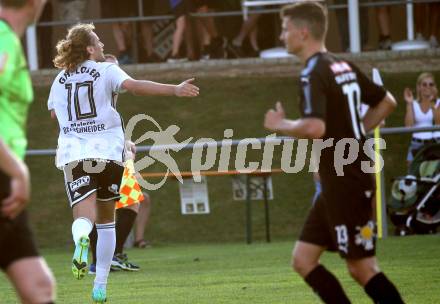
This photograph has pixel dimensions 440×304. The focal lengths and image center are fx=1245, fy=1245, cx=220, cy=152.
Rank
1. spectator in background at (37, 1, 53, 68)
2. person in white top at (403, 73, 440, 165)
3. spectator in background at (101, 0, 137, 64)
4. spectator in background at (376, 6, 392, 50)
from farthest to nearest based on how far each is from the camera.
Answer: spectator in background at (37, 1, 53, 68), spectator in background at (101, 0, 137, 64), spectator in background at (376, 6, 392, 50), person in white top at (403, 73, 440, 165)

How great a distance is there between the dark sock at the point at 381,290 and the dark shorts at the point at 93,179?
3.39m

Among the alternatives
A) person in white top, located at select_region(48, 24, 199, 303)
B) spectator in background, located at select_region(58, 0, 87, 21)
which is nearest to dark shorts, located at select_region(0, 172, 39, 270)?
person in white top, located at select_region(48, 24, 199, 303)

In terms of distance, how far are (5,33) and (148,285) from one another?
5.49 metres

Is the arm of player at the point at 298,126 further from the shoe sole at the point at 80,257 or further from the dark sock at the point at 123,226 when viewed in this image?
the dark sock at the point at 123,226

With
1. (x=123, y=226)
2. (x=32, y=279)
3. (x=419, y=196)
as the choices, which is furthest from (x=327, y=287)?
(x=419, y=196)

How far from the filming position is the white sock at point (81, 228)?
9.23 meters

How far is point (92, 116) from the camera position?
9.64m

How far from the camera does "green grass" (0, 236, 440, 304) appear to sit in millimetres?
9469

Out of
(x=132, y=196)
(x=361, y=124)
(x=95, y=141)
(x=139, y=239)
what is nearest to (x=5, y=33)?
(x=361, y=124)

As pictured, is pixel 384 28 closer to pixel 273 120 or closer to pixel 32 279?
pixel 273 120

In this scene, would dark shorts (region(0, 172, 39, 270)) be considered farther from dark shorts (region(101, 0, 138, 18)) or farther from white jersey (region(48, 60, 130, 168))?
dark shorts (region(101, 0, 138, 18))

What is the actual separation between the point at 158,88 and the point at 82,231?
121 centimetres

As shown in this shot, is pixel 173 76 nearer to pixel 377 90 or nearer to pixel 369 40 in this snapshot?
pixel 369 40

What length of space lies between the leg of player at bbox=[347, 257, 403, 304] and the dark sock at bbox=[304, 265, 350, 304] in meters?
0.19
